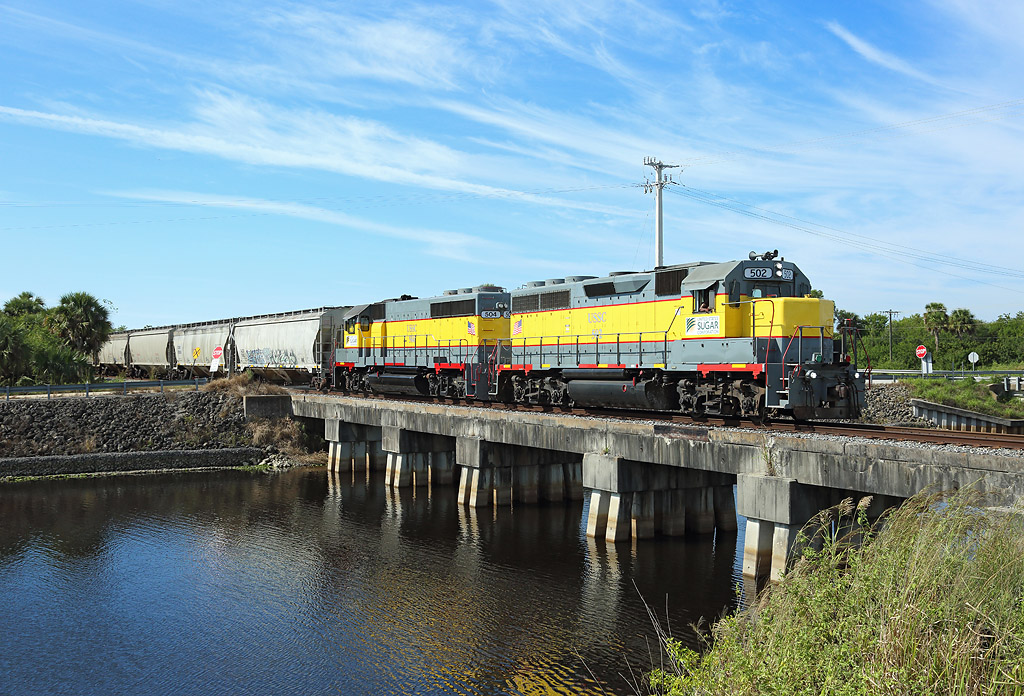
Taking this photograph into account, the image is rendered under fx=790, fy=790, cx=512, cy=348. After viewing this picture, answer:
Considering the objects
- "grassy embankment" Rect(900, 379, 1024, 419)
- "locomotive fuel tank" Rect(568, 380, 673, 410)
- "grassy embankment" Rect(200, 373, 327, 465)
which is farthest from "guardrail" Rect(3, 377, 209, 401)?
"grassy embankment" Rect(900, 379, 1024, 419)

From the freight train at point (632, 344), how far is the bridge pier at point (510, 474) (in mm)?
1788

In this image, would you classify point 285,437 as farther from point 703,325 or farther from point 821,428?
point 821,428

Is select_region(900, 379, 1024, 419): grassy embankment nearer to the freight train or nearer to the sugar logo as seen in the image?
the freight train

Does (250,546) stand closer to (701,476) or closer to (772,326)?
(701,476)

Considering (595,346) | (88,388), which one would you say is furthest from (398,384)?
(88,388)

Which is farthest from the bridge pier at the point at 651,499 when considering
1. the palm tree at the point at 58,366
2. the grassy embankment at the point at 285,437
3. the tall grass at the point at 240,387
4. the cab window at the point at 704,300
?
the palm tree at the point at 58,366

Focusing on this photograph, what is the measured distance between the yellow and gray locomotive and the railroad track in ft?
1.02

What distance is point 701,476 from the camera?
1853 centimetres

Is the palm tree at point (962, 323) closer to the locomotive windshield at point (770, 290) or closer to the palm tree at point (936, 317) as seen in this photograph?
the palm tree at point (936, 317)

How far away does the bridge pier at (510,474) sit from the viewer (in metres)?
22.3

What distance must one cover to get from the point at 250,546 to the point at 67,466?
47.0 feet

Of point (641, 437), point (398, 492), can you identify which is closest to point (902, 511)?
point (641, 437)

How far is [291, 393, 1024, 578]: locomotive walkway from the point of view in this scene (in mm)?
12070

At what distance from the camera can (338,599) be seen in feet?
49.6
